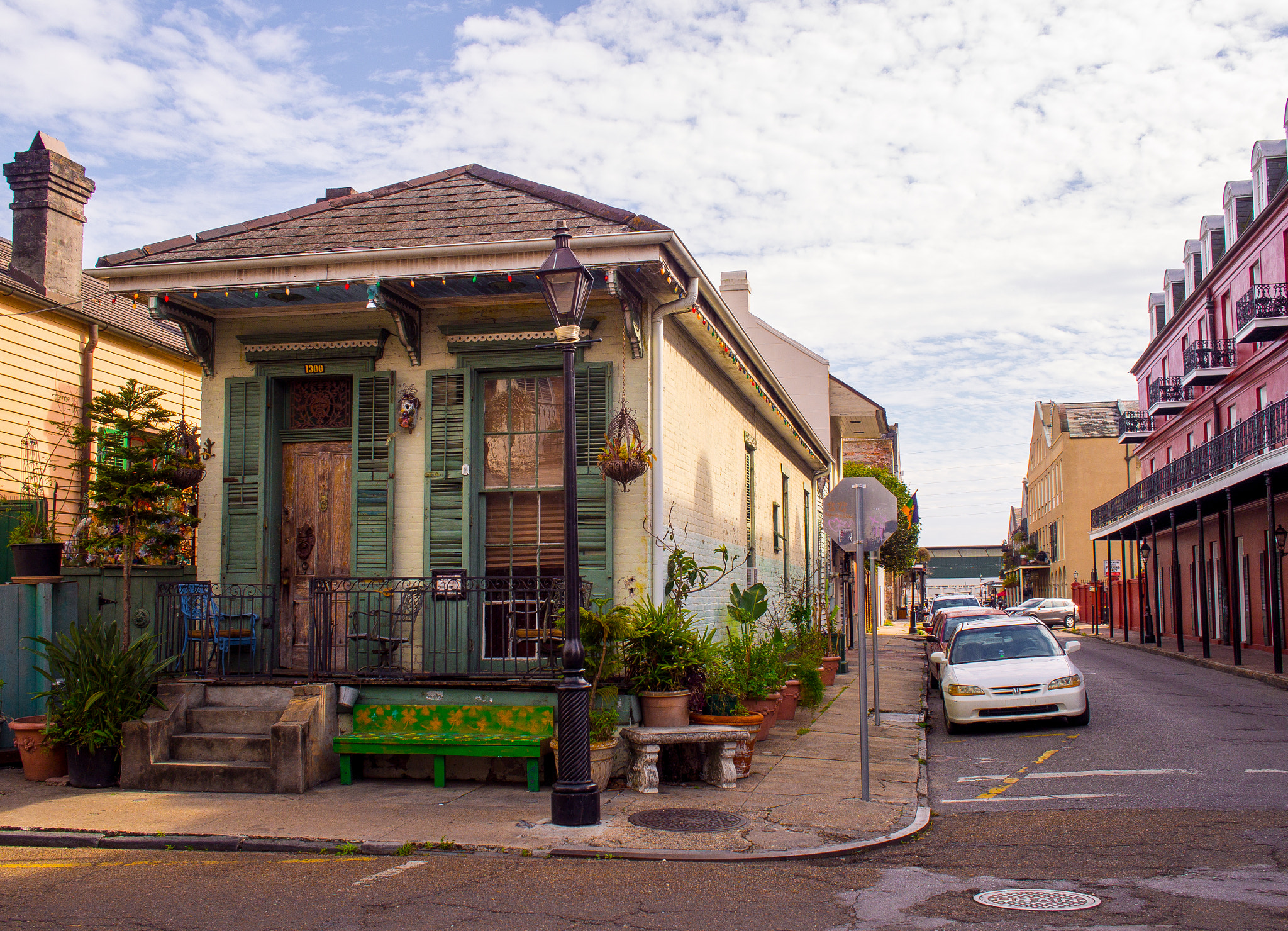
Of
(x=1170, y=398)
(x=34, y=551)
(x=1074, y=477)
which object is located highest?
(x=1170, y=398)

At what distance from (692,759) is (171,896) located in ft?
14.6

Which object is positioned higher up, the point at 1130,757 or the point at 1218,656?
the point at 1130,757

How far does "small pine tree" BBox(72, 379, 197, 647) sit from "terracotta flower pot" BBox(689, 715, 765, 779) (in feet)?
17.8

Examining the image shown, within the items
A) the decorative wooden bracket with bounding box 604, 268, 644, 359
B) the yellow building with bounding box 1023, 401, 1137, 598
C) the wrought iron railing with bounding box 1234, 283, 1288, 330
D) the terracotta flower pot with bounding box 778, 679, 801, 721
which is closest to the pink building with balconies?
the wrought iron railing with bounding box 1234, 283, 1288, 330

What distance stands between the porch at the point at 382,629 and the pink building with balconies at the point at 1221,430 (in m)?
15.6

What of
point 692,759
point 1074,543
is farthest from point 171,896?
point 1074,543

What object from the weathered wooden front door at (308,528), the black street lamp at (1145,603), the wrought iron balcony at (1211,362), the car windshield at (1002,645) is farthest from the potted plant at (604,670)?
the black street lamp at (1145,603)

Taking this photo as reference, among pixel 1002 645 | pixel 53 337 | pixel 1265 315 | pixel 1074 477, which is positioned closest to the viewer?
pixel 1002 645

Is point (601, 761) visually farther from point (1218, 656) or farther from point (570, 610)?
point (1218, 656)

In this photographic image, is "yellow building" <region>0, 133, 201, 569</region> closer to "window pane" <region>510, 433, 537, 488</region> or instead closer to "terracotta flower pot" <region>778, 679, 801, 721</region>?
"window pane" <region>510, 433, 537, 488</region>

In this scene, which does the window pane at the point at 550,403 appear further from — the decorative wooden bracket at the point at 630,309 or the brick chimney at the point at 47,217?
the brick chimney at the point at 47,217

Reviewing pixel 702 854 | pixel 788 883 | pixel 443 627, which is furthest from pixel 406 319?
pixel 788 883

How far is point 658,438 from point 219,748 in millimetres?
4765

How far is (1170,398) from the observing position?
3534 cm
